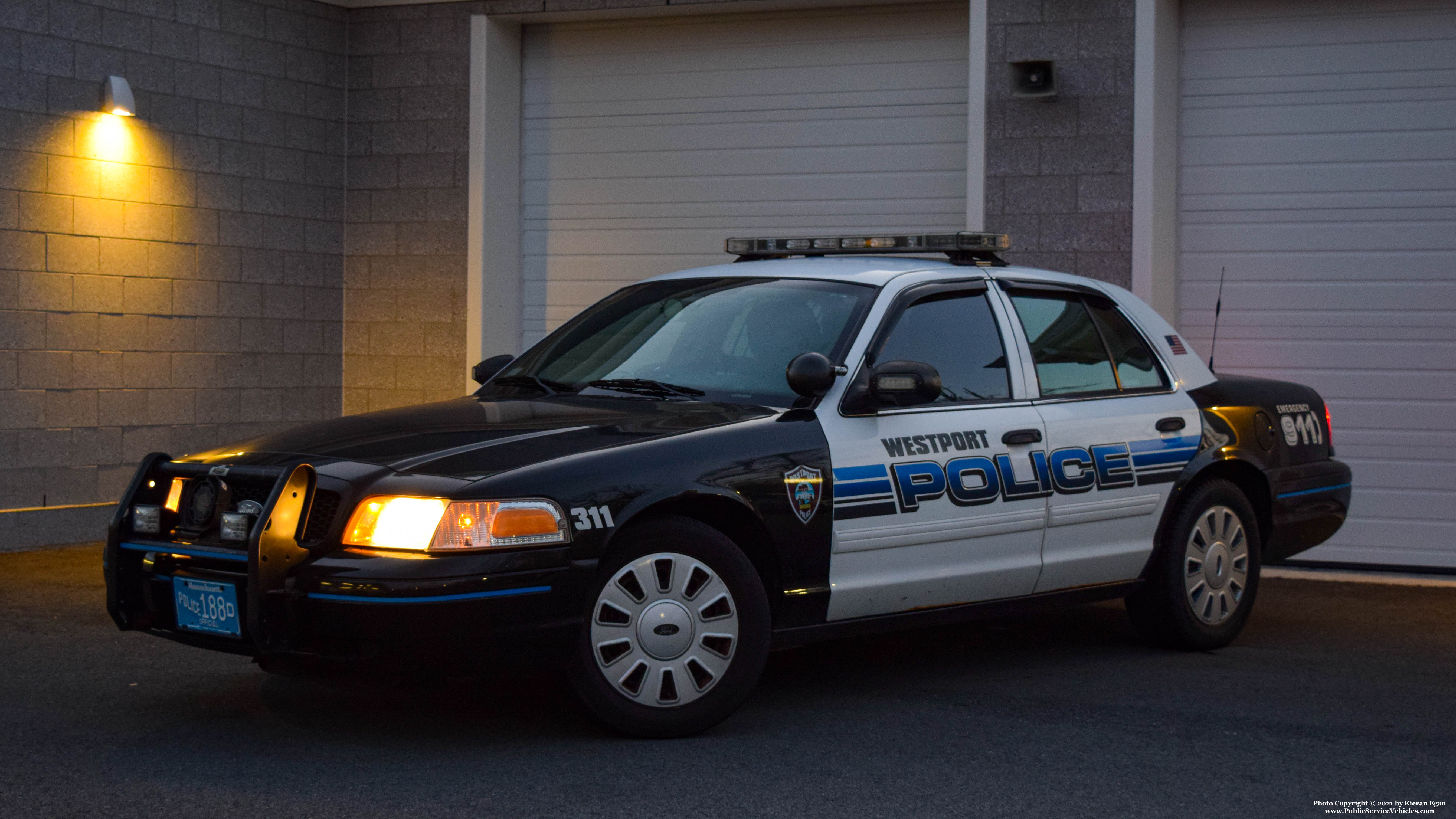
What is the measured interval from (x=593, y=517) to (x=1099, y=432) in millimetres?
2312

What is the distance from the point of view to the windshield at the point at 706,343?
18.2 feet

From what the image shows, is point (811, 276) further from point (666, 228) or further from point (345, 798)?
point (666, 228)

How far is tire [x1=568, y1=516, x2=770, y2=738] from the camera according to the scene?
4684mm

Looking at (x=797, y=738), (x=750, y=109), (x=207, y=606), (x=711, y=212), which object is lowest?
(x=797, y=738)

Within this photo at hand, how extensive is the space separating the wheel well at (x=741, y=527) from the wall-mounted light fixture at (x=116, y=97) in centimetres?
630

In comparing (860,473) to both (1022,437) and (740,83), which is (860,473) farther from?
(740,83)

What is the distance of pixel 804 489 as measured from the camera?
5.13 meters

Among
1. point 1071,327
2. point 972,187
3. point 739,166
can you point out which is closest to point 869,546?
point 1071,327

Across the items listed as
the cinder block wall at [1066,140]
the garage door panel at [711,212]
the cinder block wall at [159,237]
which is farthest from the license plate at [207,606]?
the garage door panel at [711,212]

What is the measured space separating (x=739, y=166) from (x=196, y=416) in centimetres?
389

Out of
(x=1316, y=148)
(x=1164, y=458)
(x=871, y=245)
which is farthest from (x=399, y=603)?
(x=1316, y=148)

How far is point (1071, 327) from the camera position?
6.35 metres

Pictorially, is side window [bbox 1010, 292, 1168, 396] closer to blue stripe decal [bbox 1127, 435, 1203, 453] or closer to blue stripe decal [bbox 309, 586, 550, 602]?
blue stripe decal [bbox 1127, 435, 1203, 453]

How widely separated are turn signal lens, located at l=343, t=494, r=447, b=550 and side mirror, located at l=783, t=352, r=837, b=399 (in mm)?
1295
